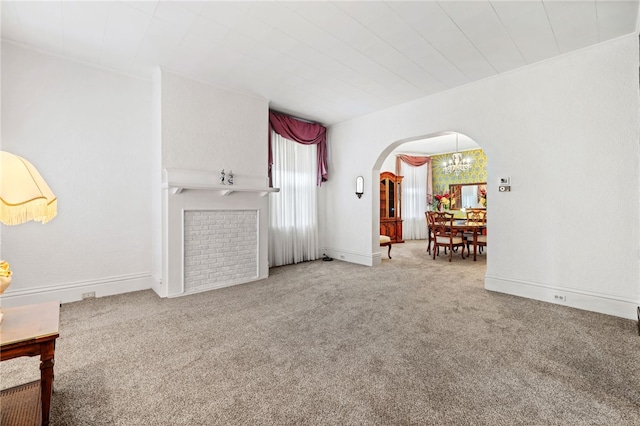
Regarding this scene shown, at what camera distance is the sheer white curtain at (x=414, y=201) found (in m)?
9.34

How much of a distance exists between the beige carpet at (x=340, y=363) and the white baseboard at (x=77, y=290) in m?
0.18

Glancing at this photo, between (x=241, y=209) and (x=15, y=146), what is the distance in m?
2.48

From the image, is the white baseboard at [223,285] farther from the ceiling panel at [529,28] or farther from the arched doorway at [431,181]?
the arched doorway at [431,181]

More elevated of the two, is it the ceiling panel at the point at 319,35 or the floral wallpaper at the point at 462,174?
the ceiling panel at the point at 319,35

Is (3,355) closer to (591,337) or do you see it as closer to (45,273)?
(45,273)

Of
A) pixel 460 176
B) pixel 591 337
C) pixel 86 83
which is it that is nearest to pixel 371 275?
pixel 591 337

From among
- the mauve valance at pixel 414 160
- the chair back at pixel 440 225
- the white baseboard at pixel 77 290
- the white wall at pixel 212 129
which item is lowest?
the white baseboard at pixel 77 290

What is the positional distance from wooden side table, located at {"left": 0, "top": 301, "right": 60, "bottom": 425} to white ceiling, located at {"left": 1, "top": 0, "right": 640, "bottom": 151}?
2.51 m

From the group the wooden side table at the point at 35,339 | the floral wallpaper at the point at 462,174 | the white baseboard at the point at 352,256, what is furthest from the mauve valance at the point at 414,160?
the wooden side table at the point at 35,339

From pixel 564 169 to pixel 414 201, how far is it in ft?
20.8

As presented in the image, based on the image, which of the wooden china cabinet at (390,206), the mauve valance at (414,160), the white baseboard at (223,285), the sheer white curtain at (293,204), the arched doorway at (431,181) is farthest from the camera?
the mauve valance at (414,160)

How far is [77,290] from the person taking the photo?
3.35m

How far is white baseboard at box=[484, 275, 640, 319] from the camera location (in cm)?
284

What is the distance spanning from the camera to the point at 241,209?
4148mm
